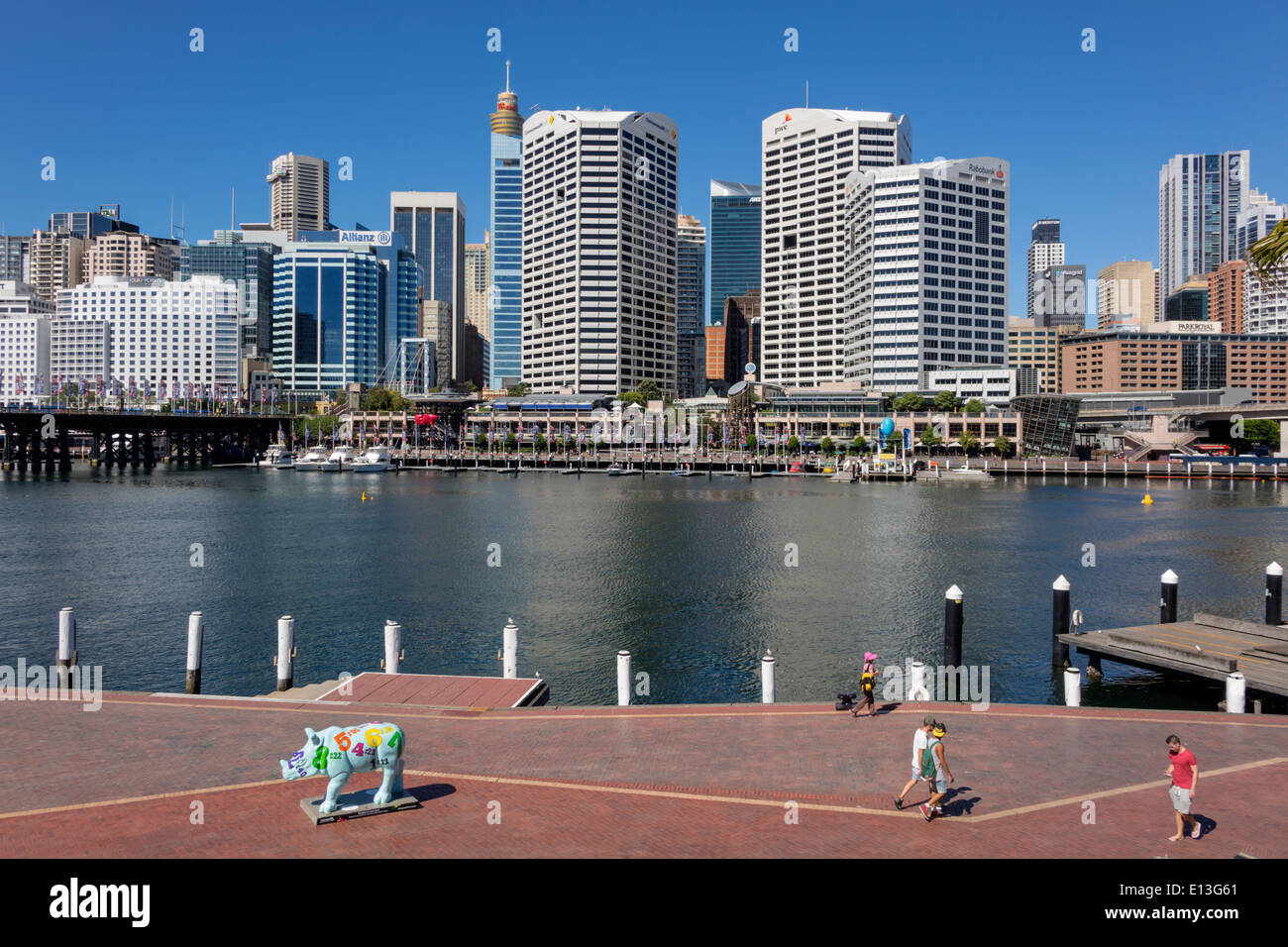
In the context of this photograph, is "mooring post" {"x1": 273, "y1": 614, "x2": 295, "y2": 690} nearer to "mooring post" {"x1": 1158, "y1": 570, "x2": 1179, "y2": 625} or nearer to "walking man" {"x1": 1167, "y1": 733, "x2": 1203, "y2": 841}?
"walking man" {"x1": 1167, "y1": 733, "x2": 1203, "y2": 841}

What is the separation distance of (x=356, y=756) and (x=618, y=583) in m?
41.6

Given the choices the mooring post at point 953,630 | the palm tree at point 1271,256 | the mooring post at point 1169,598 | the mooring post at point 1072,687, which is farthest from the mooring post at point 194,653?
the mooring post at point 1169,598

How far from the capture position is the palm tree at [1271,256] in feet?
61.4

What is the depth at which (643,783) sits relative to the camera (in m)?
18.4

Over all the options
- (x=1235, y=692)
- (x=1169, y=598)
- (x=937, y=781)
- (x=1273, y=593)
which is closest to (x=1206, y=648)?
(x=1235, y=692)

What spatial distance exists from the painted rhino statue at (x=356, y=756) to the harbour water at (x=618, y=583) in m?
16.3

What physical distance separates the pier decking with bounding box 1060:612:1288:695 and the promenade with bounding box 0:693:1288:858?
537 cm

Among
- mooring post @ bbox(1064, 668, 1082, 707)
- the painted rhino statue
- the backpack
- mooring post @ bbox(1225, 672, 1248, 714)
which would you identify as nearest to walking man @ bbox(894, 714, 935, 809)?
the backpack

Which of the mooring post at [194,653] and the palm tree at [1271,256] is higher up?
the palm tree at [1271,256]

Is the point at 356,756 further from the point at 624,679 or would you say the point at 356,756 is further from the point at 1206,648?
the point at 1206,648

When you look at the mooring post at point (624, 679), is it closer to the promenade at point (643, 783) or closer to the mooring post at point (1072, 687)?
the promenade at point (643, 783)

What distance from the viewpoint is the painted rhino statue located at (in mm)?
16812
